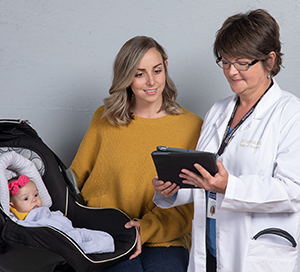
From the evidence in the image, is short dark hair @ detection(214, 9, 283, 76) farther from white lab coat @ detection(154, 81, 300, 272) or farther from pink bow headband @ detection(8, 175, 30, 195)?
pink bow headband @ detection(8, 175, 30, 195)

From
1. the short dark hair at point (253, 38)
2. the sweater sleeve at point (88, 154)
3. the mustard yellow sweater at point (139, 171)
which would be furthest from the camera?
the sweater sleeve at point (88, 154)

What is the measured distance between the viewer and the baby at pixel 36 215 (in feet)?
5.68

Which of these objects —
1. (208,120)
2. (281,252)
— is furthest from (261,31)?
(281,252)

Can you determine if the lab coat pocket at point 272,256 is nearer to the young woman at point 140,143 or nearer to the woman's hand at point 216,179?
the woman's hand at point 216,179

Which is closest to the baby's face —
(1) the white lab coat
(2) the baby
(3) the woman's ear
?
(2) the baby

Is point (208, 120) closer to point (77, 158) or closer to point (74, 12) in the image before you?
point (77, 158)

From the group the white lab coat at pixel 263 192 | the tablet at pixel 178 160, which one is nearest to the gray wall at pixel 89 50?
the white lab coat at pixel 263 192

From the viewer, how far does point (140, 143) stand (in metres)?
2.04

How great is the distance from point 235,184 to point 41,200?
111 cm

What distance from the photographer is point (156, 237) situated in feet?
6.24

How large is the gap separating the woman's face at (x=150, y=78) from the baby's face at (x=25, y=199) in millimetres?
801

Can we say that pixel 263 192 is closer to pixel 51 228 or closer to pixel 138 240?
pixel 138 240

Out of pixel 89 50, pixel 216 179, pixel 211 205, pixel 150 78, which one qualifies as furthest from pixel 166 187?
pixel 89 50

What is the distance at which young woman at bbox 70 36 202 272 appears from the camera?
1.95 meters
